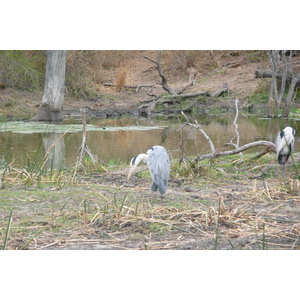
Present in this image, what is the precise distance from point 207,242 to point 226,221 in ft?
1.58

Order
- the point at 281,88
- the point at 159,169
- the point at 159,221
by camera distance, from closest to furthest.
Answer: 1. the point at 159,221
2. the point at 159,169
3. the point at 281,88

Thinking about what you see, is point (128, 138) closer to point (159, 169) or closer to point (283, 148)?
point (283, 148)

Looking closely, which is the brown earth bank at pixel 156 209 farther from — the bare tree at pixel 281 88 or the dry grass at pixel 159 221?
the bare tree at pixel 281 88

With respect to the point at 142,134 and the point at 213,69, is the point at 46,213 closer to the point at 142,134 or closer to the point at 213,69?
the point at 142,134

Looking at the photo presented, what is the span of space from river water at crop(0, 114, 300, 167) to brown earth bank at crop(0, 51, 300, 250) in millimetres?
2245

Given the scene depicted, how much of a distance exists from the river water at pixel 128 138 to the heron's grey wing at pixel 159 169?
3.34 metres

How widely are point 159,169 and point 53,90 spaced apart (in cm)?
1089

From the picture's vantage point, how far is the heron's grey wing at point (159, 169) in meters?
5.59

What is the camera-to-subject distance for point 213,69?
22.1 metres

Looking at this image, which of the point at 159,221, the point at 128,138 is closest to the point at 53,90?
the point at 128,138

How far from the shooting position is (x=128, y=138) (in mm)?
12273

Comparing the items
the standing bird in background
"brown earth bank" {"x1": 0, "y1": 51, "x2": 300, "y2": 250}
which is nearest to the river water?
"brown earth bank" {"x1": 0, "y1": 51, "x2": 300, "y2": 250}

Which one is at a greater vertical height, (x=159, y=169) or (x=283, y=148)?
(x=283, y=148)

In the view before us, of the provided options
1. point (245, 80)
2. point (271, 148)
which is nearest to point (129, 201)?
point (271, 148)
